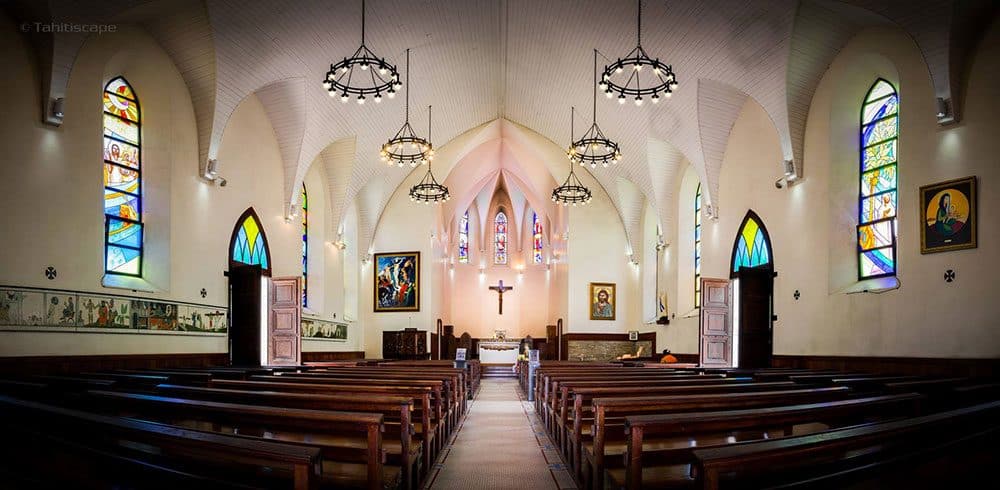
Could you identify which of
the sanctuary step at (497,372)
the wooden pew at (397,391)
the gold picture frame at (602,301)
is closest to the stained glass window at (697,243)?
the gold picture frame at (602,301)

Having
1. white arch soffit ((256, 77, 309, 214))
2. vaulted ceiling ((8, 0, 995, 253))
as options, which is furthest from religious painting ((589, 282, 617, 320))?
white arch soffit ((256, 77, 309, 214))

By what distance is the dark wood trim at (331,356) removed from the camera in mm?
19812

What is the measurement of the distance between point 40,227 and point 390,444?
7.80 meters

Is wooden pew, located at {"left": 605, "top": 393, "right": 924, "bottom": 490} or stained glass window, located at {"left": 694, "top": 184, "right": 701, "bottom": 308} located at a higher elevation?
stained glass window, located at {"left": 694, "top": 184, "right": 701, "bottom": 308}

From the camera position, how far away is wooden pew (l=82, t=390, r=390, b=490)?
3.73 meters

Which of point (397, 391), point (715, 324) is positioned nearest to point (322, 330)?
point (715, 324)

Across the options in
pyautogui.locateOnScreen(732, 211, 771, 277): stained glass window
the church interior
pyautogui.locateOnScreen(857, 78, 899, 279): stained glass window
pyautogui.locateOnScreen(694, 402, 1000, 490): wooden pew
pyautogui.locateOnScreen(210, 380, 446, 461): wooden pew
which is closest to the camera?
pyautogui.locateOnScreen(694, 402, 1000, 490): wooden pew

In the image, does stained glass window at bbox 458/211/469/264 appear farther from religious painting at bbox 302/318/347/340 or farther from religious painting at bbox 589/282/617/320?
religious painting at bbox 302/318/347/340

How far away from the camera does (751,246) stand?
16.0 m

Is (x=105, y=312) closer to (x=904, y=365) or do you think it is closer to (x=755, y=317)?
(x=904, y=365)

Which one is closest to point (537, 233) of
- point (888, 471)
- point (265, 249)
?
point (265, 249)

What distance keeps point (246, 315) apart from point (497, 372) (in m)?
11.3

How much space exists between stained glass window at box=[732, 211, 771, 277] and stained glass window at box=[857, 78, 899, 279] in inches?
111

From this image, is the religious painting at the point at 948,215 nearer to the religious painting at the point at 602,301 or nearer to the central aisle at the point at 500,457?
the central aisle at the point at 500,457
